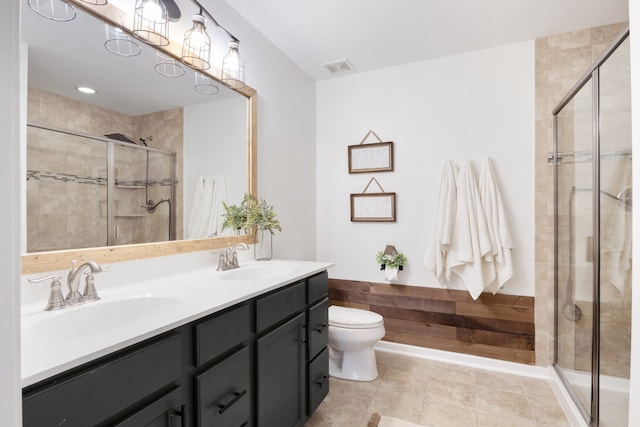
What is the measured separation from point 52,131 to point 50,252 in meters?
0.44

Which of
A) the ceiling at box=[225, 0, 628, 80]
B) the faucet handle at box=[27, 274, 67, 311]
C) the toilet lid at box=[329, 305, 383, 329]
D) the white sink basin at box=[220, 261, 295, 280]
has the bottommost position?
the toilet lid at box=[329, 305, 383, 329]

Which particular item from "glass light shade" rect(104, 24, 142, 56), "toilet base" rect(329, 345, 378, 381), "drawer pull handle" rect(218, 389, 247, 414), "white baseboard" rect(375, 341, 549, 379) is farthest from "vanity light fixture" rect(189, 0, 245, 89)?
"white baseboard" rect(375, 341, 549, 379)

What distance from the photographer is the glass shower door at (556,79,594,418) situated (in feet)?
5.82

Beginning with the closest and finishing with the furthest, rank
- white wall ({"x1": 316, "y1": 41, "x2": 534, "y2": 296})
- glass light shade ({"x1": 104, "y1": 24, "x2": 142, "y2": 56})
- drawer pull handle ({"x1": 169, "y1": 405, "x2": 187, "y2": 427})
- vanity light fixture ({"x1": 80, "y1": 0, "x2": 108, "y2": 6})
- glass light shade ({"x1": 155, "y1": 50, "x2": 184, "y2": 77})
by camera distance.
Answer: drawer pull handle ({"x1": 169, "y1": 405, "x2": 187, "y2": 427}), vanity light fixture ({"x1": 80, "y1": 0, "x2": 108, "y2": 6}), glass light shade ({"x1": 104, "y1": 24, "x2": 142, "y2": 56}), glass light shade ({"x1": 155, "y1": 50, "x2": 184, "y2": 77}), white wall ({"x1": 316, "y1": 41, "x2": 534, "y2": 296})

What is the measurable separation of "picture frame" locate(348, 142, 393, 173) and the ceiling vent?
0.65m

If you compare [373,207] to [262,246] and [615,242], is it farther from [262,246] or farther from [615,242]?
[615,242]

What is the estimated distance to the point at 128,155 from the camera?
1.44m

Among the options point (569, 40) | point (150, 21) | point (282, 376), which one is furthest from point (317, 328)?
point (569, 40)

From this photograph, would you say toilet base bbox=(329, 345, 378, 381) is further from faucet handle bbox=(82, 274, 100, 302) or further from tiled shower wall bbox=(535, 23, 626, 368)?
faucet handle bbox=(82, 274, 100, 302)

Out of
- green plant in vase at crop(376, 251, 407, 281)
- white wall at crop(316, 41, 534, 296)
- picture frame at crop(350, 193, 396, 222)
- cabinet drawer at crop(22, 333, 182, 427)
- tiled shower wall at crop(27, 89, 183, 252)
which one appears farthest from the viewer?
picture frame at crop(350, 193, 396, 222)

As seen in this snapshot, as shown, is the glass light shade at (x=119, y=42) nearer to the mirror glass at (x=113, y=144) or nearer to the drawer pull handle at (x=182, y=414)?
the mirror glass at (x=113, y=144)

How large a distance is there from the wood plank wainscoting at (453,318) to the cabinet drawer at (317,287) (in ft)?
3.49

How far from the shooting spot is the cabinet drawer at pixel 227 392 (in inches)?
39.6

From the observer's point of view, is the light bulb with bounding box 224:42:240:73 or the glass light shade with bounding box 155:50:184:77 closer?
the glass light shade with bounding box 155:50:184:77
